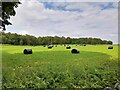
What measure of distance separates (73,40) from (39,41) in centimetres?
977

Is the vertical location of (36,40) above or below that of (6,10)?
below

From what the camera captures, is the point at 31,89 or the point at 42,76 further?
the point at 42,76

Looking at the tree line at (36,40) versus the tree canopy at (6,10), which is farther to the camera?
the tree line at (36,40)

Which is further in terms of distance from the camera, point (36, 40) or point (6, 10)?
point (36, 40)

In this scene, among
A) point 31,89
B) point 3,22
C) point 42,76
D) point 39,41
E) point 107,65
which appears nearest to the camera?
point 31,89

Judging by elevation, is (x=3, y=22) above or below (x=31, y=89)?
above

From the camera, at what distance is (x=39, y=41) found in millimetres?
66438

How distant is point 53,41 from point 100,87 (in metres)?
54.6

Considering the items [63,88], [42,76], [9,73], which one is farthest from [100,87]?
[9,73]

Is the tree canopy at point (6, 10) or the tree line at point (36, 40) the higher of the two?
the tree canopy at point (6, 10)

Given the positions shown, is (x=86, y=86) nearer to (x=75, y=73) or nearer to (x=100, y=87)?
(x=100, y=87)

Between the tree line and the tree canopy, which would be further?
the tree line

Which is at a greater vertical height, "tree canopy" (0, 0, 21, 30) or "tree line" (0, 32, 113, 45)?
"tree canopy" (0, 0, 21, 30)

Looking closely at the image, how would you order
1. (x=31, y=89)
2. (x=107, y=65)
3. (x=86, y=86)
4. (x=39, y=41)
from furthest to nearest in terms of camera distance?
(x=39, y=41), (x=107, y=65), (x=86, y=86), (x=31, y=89)
